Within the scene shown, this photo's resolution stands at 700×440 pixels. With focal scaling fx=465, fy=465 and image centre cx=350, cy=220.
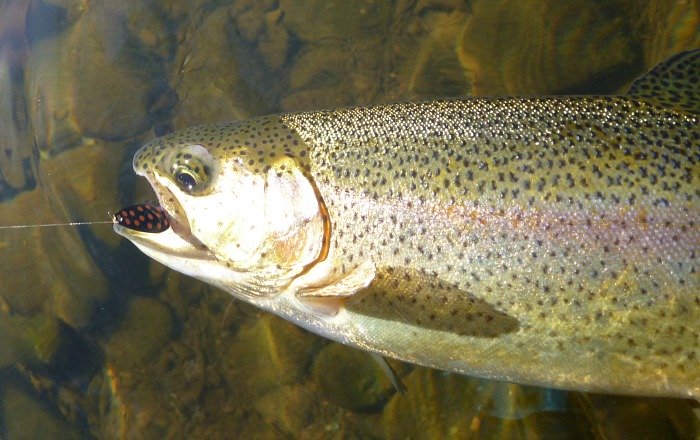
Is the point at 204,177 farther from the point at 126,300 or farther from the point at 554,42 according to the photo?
the point at 554,42

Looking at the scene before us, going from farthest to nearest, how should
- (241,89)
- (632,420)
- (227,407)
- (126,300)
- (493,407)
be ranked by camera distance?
1. (241,89)
2. (126,300)
3. (227,407)
4. (493,407)
5. (632,420)

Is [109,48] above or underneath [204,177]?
above

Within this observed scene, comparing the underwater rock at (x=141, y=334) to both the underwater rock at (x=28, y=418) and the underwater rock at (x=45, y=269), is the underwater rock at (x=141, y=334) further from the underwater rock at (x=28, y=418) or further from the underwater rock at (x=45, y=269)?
the underwater rock at (x=28, y=418)

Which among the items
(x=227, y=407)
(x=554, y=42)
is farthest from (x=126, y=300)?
(x=554, y=42)

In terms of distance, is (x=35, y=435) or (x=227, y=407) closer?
(x=227, y=407)

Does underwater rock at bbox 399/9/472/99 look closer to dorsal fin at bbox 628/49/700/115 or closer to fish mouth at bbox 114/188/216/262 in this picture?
dorsal fin at bbox 628/49/700/115

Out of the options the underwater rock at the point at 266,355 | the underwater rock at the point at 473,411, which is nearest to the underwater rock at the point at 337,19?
the underwater rock at the point at 266,355

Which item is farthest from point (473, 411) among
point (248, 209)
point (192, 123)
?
point (192, 123)
